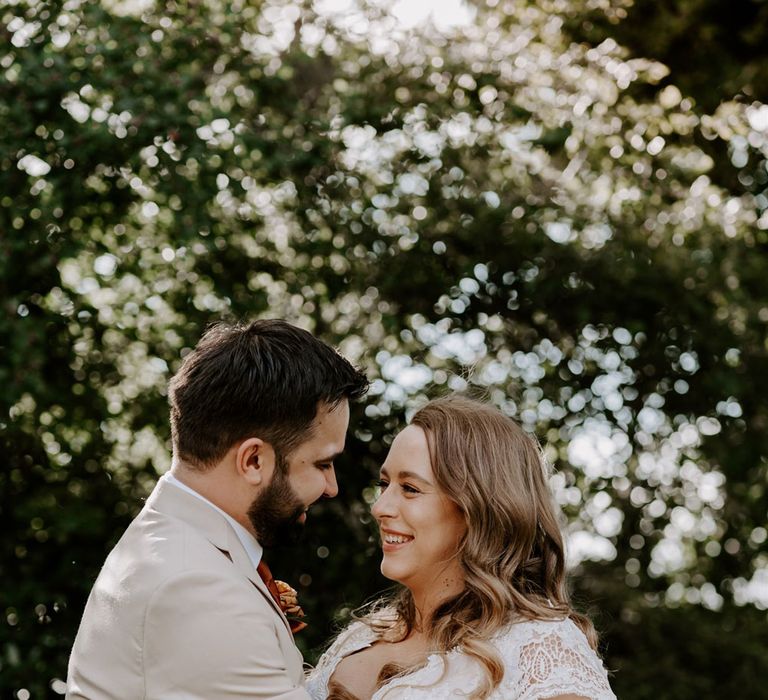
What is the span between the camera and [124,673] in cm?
253

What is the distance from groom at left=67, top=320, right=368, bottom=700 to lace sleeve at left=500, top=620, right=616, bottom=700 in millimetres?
598

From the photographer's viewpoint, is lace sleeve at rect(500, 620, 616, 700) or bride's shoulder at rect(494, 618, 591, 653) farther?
bride's shoulder at rect(494, 618, 591, 653)

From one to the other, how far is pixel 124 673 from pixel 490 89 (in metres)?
3.65

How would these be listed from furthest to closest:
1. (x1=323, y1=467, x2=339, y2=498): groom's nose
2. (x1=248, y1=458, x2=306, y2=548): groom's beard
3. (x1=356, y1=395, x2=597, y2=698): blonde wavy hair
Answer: (x1=356, y1=395, x2=597, y2=698): blonde wavy hair < (x1=323, y1=467, x2=339, y2=498): groom's nose < (x1=248, y1=458, x2=306, y2=548): groom's beard

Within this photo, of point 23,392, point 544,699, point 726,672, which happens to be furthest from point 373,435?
point 726,672

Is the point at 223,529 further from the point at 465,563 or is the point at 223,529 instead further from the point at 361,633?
the point at 361,633

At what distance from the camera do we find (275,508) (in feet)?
9.36

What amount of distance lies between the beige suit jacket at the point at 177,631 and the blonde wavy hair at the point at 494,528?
2.37 ft

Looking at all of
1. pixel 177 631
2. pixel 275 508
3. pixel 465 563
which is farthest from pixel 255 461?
pixel 465 563

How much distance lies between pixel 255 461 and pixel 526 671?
900 mm

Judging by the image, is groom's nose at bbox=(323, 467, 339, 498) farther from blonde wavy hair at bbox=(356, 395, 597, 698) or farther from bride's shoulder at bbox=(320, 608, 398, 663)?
bride's shoulder at bbox=(320, 608, 398, 663)

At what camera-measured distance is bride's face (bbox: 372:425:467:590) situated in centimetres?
326

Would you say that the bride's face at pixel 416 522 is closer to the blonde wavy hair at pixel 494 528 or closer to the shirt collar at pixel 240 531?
the blonde wavy hair at pixel 494 528

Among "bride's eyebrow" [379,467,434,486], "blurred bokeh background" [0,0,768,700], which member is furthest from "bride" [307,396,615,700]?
"blurred bokeh background" [0,0,768,700]
